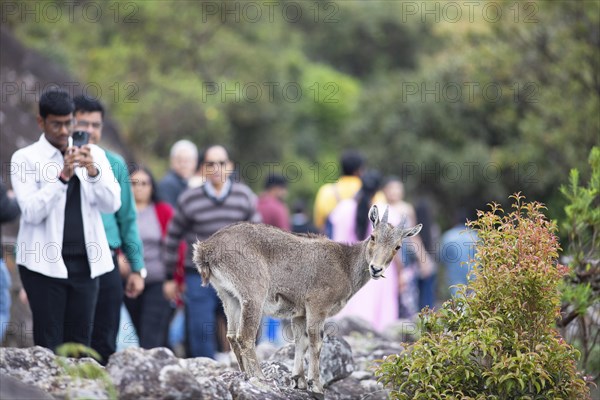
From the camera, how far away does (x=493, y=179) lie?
34.6m

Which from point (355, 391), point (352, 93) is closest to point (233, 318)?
point (355, 391)

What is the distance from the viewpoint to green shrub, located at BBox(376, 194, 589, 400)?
834 cm

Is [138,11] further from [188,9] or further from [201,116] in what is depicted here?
[201,116]

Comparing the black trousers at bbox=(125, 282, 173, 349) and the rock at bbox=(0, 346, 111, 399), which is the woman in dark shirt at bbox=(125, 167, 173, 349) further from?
the rock at bbox=(0, 346, 111, 399)

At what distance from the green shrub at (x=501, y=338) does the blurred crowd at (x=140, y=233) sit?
1.24ft

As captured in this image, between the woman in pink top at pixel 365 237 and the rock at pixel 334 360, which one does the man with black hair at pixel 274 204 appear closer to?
the woman in pink top at pixel 365 237

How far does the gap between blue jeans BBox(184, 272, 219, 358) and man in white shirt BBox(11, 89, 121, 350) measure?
149 inches

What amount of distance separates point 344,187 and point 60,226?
7241 mm

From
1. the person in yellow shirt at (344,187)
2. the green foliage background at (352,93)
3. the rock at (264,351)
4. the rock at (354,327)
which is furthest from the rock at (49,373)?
the green foliage background at (352,93)

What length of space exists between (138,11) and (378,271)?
28279 mm

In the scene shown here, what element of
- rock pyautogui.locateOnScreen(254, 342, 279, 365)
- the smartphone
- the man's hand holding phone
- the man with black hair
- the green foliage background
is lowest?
rock pyautogui.locateOnScreen(254, 342, 279, 365)

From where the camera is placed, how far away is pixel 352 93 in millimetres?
47594

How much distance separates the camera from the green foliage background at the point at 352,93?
23.8 metres

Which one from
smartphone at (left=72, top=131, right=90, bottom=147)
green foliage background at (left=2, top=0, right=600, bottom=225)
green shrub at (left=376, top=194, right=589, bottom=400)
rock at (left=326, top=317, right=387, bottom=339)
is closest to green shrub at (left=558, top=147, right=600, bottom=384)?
green shrub at (left=376, top=194, right=589, bottom=400)
